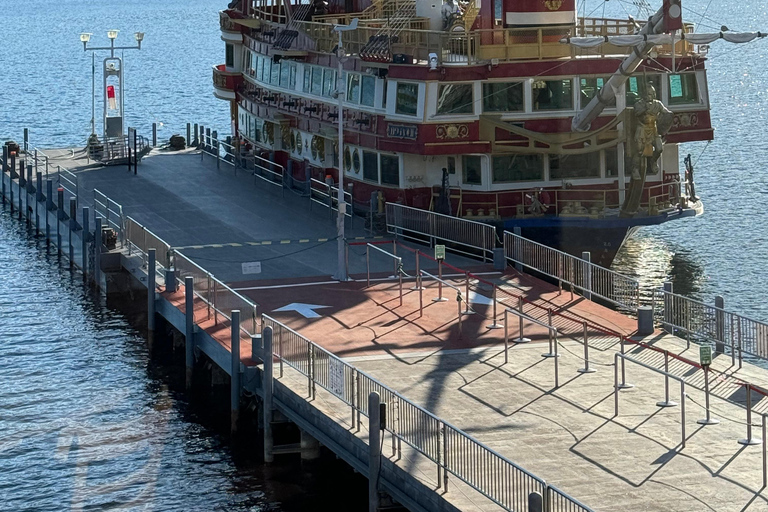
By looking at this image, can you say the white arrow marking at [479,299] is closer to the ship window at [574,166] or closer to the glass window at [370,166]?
the ship window at [574,166]

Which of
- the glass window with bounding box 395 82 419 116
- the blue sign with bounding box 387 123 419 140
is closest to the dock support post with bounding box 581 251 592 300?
the blue sign with bounding box 387 123 419 140

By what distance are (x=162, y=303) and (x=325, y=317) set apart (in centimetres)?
607

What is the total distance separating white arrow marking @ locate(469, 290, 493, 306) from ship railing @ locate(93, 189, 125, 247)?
14.0 meters

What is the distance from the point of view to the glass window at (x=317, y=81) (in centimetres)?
6116

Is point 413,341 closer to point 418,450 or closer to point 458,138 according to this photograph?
point 418,450

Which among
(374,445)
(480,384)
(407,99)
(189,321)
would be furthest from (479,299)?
(374,445)

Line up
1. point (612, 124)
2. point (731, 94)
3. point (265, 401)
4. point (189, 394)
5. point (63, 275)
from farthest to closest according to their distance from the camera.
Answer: point (731, 94)
point (63, 275)
point (612, 124)
point (189, 394)
point (265, 401)

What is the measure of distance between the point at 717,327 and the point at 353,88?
2292 cm

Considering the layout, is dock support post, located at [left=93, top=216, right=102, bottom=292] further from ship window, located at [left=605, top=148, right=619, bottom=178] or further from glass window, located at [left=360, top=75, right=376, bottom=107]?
ship window, located at [left=605, top=148, right=619, bottom=178]

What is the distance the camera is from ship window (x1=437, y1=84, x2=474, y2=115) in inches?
2080

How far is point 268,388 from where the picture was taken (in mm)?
36062

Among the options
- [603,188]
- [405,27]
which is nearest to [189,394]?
[603,188]

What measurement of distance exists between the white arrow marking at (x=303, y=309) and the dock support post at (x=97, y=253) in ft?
37.5

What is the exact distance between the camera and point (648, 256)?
61.2 metres
